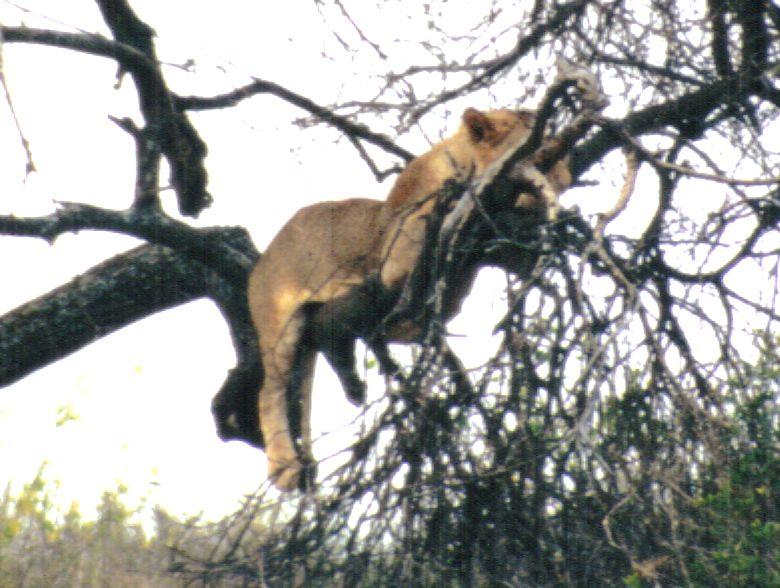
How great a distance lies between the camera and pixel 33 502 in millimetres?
7793

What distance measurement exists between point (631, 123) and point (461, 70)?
0.87 m

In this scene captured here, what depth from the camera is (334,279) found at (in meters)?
5.47

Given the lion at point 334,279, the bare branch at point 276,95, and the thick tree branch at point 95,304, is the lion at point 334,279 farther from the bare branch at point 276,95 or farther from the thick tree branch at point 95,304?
the bare branch at point 276,95

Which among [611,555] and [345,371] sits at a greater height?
[345,371]

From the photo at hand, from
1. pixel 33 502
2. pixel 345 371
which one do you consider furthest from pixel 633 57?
pixel 33 502

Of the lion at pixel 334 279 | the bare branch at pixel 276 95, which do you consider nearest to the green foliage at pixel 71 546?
the lion at pixel 334 279

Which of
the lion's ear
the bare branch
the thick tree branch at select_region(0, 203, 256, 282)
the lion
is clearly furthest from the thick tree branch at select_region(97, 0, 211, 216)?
the lion's ear

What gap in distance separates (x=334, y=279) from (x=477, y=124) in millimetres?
922

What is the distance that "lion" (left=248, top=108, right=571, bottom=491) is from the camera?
207 inches

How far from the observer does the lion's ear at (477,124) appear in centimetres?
536

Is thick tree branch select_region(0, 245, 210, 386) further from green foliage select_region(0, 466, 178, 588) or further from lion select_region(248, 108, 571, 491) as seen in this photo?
green foliage select_region(0, 466, 178, 588)

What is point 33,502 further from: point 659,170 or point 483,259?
point 659,170

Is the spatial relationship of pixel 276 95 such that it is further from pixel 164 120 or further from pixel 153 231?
pixel 153 231

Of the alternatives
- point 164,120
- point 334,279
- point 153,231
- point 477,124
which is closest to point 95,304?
point 153,231
